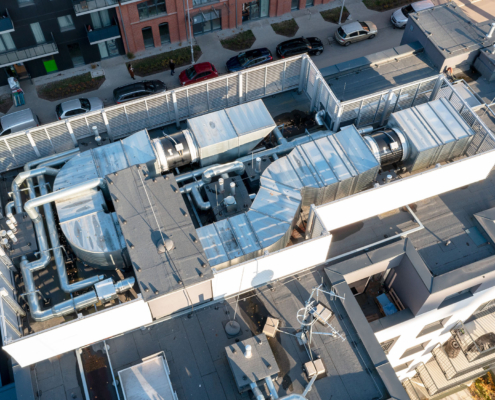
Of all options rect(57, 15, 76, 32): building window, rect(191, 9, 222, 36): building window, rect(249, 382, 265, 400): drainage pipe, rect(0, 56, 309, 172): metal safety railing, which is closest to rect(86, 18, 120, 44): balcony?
rect(57, 15, 76, 32): building window

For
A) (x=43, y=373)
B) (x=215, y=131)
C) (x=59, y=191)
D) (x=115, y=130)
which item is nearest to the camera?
(x=43, y=373)

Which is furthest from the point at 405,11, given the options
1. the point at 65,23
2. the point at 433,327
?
the point at 433,327

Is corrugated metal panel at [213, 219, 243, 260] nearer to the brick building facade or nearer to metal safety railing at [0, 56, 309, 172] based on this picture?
metal safety railing at [0, 56, 309, 172]

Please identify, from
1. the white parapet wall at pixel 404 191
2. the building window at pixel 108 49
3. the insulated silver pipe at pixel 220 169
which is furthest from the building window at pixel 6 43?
→ the white parapet wall at pixel 404 191

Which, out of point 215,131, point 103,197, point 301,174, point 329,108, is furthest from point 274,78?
point 103,197

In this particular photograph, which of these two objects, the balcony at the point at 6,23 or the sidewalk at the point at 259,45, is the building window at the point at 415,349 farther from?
the balcony at the point at 6,23

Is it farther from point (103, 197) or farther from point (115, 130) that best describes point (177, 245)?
point (115, 130)
